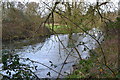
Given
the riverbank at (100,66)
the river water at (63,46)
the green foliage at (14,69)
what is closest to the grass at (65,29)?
the river water at (63,46)

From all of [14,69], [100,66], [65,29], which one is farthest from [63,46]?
[14,69]

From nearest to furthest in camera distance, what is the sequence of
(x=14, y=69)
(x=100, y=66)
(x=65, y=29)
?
(x=14, y=69), (x=100, y=66), (x=65, y=29)

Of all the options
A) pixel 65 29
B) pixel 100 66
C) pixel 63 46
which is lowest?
pixel 100 66

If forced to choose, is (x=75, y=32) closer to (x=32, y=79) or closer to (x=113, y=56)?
(x=113, y=56)

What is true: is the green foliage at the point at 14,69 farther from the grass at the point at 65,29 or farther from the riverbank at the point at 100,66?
the grass at the point at 65,29

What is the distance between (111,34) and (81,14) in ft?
1.27

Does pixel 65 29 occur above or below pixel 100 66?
above

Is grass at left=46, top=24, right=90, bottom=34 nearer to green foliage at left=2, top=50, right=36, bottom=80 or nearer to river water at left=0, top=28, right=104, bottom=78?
river water at left=0, top=28, right=104, bottom=78

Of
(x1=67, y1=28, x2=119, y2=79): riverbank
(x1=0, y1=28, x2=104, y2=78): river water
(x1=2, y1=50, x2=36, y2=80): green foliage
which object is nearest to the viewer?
(x1=2, y1=50, x2=36, y2=80): green foliage

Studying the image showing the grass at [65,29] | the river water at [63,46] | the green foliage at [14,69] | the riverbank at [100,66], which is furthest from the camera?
the grass at [65,29]

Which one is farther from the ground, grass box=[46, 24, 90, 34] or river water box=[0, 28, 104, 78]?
grass box=[46, 24, 90, 34]

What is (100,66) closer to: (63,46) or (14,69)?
(63,46)

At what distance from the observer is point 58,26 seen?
6.40ft

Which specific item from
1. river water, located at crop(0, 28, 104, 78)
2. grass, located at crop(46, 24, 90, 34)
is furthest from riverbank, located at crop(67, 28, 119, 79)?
grass, located at crop(46, 24, 90, 34)
